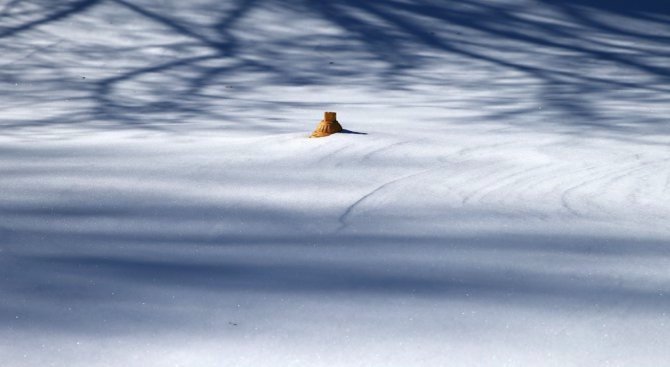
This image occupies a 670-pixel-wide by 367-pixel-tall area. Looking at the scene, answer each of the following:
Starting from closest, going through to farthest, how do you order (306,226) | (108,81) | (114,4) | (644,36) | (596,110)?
(306,226) < (596,110) < (108,81) < (644,36) < (114,4)

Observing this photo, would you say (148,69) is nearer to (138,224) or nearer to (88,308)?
(138,224)

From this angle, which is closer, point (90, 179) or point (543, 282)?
point (543, 282)

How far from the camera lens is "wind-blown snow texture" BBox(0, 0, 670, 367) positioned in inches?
39.7

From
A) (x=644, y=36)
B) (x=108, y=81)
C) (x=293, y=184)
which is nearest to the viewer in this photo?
(x=293, y=184)

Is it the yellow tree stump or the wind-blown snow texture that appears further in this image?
the yellow tree stump

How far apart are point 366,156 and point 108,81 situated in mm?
1677

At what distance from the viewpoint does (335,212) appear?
155cm

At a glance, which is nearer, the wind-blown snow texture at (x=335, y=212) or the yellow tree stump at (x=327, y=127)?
the wind-blown snow texture at (x=335, y=212)

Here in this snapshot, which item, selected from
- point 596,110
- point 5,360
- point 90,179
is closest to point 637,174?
point 596,110

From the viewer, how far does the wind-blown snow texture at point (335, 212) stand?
1009 millimetres

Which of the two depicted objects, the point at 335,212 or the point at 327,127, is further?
the point at 327,127

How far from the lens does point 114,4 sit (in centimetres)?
443

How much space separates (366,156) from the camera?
2.00 metres

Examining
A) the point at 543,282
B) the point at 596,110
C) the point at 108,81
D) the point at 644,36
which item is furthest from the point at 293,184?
the point at 644,36
